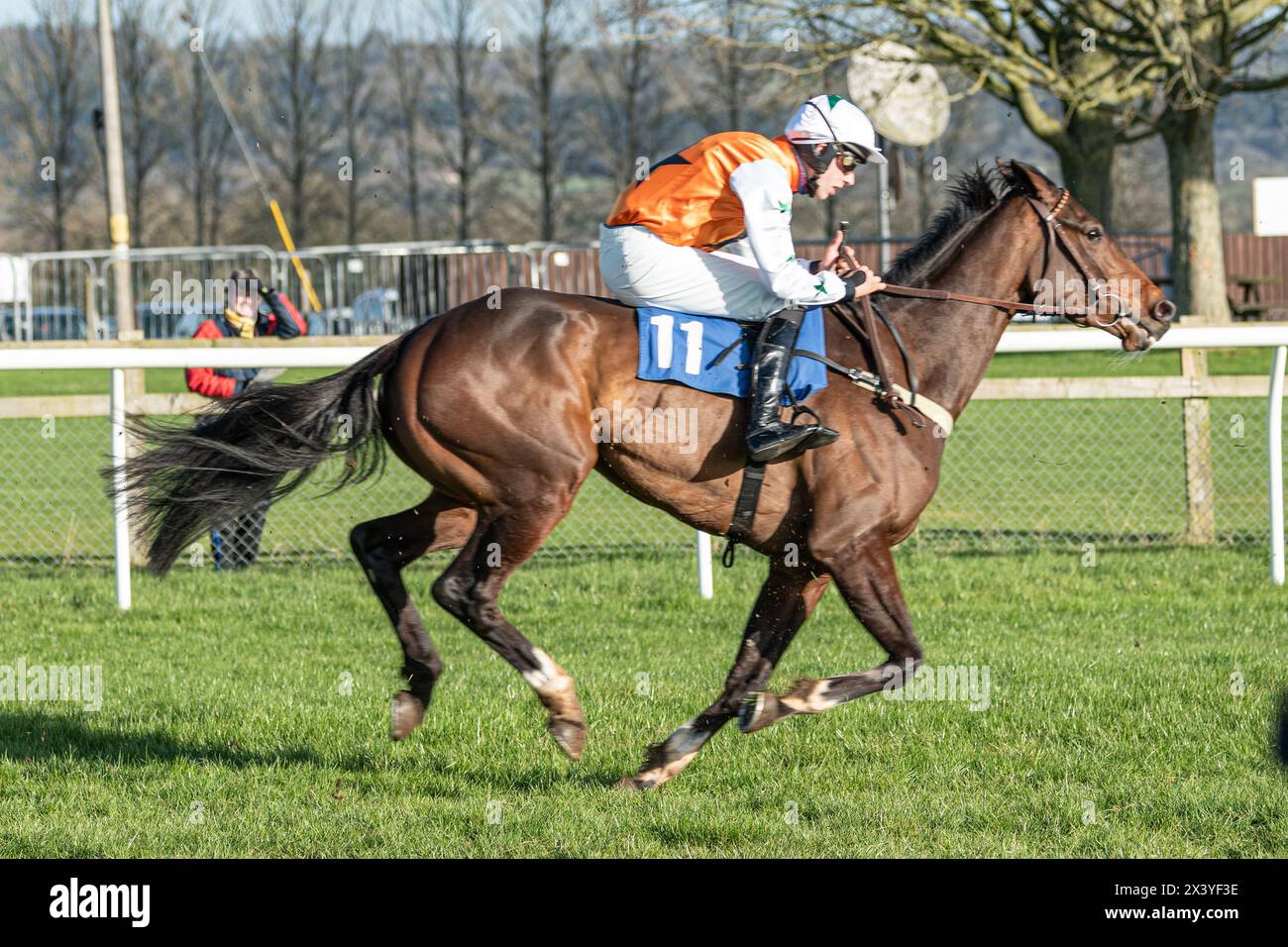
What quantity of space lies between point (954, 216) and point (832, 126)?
72cm

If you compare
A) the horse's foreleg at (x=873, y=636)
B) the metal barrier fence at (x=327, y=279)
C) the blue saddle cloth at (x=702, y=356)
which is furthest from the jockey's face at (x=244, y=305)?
the metal barrier fence at (x=327, y=279)

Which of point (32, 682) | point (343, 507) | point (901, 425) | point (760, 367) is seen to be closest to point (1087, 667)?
point (901, 425)

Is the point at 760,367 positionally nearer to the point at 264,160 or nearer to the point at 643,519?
the point at 643,519

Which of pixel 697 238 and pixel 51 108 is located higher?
pixel 51 108

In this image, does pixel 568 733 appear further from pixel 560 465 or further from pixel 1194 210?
pixel 1194 210

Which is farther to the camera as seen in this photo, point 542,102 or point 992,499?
point 542,102

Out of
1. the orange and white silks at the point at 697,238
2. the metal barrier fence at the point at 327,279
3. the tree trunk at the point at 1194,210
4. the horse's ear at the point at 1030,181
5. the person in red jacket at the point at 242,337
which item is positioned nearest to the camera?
the orange and white silks at the point at 697,238

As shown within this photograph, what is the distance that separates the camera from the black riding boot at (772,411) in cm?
459

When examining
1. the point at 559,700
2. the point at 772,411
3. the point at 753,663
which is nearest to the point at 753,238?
the point at 772,411

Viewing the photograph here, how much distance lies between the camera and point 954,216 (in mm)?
5363

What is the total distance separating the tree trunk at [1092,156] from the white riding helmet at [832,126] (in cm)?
1923

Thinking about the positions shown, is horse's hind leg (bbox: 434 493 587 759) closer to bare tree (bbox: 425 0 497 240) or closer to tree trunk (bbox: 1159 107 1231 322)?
tree trunk (bbox: 1159 107 1231 322)

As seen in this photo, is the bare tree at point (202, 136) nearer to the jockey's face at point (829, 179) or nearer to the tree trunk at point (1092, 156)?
the tree trunk at point (1092, 156)
